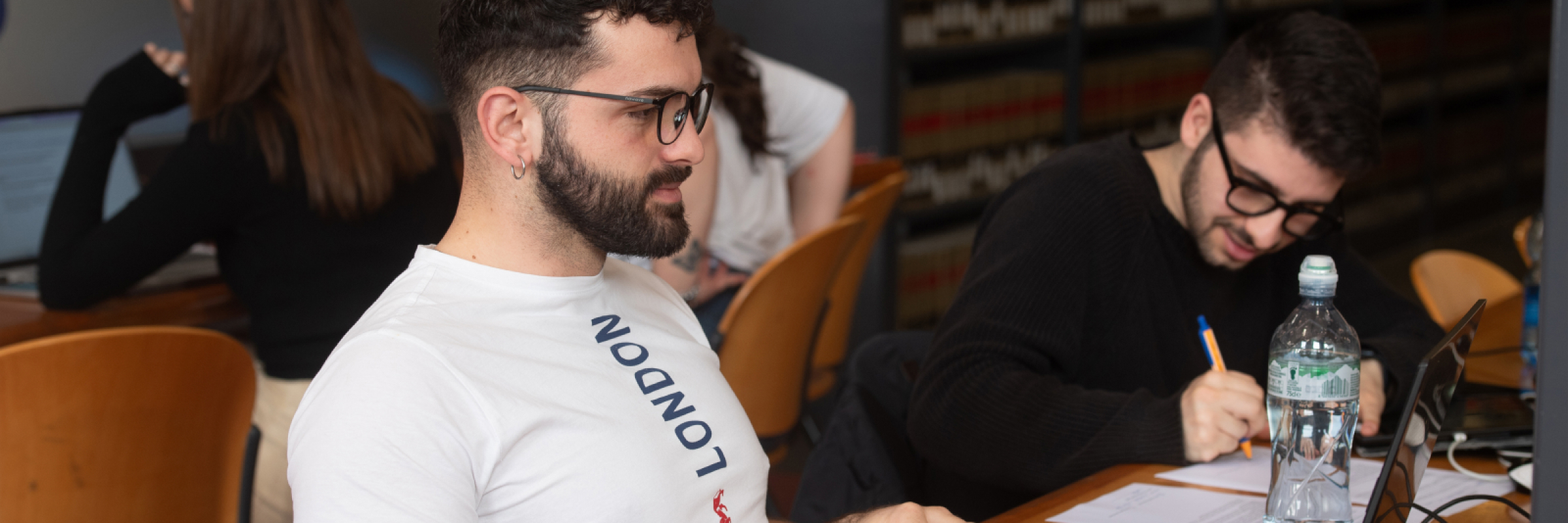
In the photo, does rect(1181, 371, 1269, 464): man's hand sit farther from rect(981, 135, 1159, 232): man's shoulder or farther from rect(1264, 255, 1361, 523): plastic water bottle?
rect(981, 135, 1159, 232): man's shoulder

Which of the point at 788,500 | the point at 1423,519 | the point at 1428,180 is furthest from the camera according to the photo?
the point at 1428,180

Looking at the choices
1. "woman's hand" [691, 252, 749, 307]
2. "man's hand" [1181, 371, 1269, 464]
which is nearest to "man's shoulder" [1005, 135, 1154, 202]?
"man's hand" [1181, 371, 1269, 464]

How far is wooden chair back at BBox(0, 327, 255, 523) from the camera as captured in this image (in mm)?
1490

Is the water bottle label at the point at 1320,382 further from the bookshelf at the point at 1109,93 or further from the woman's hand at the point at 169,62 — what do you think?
the woman's hand at the point at 169,62

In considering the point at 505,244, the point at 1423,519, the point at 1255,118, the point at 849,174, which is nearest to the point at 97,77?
the point at 849,174

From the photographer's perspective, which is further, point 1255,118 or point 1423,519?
point 1255,118

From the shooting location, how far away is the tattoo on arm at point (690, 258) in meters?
2.28

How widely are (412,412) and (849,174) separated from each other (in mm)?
2189

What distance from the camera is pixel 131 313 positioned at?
6.95 feet

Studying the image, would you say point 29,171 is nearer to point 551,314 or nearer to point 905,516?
point 551,314

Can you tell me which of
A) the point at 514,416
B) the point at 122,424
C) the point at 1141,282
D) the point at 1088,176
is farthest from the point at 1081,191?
the point at 122,424

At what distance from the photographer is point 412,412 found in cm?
84

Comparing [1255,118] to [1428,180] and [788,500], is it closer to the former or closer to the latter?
[788,500]

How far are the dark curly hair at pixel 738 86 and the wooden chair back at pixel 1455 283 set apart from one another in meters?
1.32
